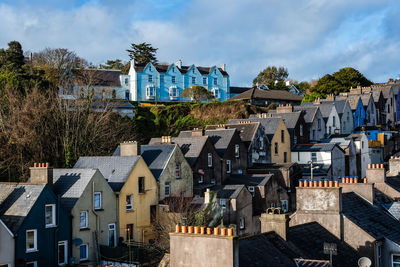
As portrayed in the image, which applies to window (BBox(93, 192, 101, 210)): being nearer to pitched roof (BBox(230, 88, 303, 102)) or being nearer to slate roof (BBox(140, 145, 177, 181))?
slate roof (BBox(140, 145, 177, 181))

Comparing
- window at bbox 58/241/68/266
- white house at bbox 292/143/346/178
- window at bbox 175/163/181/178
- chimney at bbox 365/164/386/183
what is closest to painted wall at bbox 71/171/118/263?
window at bbox 58/241/68/266

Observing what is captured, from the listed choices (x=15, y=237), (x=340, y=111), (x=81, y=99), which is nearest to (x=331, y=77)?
(x=340, y=111)

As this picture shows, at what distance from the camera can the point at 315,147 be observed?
2189 inches

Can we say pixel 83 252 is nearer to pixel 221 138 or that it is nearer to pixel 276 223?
pixel 276 223

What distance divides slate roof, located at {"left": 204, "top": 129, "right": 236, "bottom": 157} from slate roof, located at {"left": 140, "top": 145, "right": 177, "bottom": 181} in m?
8.05

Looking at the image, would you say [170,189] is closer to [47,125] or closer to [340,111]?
[47,125]

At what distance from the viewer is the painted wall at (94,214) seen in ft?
103

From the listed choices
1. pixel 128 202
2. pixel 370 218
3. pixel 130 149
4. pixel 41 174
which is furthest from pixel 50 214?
pixel 370 218

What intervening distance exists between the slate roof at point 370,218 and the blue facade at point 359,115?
167ft

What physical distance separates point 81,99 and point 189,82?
133 feet

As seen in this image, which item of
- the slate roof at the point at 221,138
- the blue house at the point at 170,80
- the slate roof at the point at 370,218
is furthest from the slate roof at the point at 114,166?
the blue house at the point at 170,80

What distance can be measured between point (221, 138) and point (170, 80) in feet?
143

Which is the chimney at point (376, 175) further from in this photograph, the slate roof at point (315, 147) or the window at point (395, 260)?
the slate roof at point (315, 147)

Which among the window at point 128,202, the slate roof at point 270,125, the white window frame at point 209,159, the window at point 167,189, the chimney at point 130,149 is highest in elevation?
the slate roof at point 270,125
